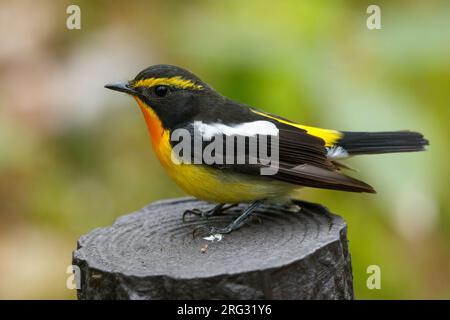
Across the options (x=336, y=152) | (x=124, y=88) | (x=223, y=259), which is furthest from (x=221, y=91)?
(x=223, y=259)

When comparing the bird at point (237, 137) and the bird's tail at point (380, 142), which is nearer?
the bird at point (237, 137)

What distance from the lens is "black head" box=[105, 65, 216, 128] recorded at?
441 centimetres

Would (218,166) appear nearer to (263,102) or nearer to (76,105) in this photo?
(263,102)

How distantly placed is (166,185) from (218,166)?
259 cm

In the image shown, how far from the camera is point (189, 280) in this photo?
317 cm

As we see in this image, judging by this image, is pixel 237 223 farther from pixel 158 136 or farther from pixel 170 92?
pixel 170 92

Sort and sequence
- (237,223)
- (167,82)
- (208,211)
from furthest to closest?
(208,211) < (167,82) < (237,223)

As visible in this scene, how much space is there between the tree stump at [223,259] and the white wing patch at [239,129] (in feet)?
1.65

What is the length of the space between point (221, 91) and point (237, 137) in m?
0.97

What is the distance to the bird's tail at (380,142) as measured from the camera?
4621mm

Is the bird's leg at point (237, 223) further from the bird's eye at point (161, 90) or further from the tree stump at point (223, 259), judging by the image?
the bird's eye at point (161, 90)

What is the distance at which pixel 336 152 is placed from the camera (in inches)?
183

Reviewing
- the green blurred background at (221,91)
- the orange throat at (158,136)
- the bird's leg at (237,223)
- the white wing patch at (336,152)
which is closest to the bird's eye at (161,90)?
the orange throat at (158,136)
